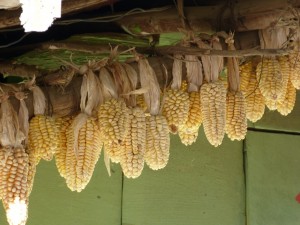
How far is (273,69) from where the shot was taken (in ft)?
11.7

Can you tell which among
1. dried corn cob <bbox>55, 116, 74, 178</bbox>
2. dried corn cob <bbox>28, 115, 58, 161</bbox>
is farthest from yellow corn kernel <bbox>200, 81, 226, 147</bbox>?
dried corn cob <bbox>28, 115, 58, 161</bbox>

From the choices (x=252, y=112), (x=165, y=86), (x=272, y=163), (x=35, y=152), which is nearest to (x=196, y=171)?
(x=272, y=163)

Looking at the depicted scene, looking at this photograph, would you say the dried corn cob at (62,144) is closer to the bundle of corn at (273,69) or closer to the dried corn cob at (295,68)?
the bundle of corn at (273,69)

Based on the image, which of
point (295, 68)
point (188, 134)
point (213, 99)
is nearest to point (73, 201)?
point (188, 134)

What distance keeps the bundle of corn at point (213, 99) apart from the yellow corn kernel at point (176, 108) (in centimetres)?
10

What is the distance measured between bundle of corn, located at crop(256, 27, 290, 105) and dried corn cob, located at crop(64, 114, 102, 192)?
0.98m

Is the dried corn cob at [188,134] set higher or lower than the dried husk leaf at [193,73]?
lower

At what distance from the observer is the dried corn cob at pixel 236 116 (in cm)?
341

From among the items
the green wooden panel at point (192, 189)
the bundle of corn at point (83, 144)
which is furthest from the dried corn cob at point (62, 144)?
the green wooden panel at point (192, 189)

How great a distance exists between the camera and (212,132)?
329cm

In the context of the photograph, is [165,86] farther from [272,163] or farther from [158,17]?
[272,163]

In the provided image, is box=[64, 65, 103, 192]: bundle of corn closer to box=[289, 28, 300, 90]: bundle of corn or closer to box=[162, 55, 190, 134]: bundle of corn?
box=[162, 55, 190, 134]: bundle of corn

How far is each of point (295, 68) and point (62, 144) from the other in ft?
4.48

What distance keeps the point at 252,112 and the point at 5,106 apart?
4.66 ft
